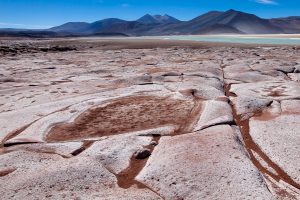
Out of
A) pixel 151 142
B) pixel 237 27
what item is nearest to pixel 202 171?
pixel 151 142

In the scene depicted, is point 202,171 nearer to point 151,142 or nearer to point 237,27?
point 151,142

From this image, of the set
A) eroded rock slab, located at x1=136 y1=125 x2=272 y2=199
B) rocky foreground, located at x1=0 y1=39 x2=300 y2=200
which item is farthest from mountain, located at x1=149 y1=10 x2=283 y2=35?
eroded rock slab, located at x1=136 y1=125 x2=272 y2=199

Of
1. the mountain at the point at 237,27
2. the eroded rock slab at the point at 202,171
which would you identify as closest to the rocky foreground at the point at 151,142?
the eroded rock slab at the point at 202,171

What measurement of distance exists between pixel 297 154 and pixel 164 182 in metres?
1.50

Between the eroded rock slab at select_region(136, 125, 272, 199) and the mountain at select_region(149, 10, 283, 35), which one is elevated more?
the eroded rock slab at select_region(136, 125, 272, 199)

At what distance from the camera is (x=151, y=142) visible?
4.23m

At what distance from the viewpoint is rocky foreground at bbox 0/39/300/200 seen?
3.22 metres

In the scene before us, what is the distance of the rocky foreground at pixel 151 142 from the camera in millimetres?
3217

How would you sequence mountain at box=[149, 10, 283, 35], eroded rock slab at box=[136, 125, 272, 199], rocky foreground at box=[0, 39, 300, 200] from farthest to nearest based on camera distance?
mountain at box=[149, 10, 283, 35] < rocky foreground at box=[0, 39, 300, 200] < eroded rock slab at box=[136, 125, 272, 199]

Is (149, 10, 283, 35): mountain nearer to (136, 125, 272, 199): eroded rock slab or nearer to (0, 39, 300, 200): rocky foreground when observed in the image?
(0, 39, 300, 200): rocky foreground

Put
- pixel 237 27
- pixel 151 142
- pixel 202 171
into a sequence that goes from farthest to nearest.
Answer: pixel 237 27 → pixel 151 142 → pixel 202 171

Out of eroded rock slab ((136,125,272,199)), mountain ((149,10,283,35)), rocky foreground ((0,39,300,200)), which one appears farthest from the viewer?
mountain ((149,10,283,35))

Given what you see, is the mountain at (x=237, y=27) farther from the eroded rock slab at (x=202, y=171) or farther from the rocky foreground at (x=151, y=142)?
the eroded rock slab at (x=202, y=171)

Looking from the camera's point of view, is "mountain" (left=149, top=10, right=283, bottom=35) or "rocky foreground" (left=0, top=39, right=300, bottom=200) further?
"mountain" (left=149, top=10, right=283, bottom=35)
